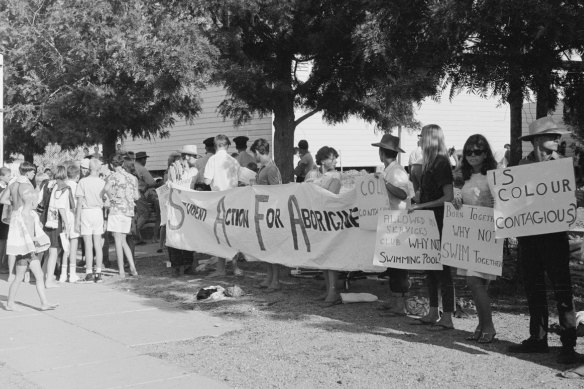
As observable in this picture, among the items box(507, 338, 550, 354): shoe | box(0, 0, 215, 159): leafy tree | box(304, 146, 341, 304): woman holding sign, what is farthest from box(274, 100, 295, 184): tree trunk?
box(507, 338, 550, 354): shoe

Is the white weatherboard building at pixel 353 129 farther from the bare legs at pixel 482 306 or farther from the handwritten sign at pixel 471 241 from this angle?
the bare legs at pixel 482 306

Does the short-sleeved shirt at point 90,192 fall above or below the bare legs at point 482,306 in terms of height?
above

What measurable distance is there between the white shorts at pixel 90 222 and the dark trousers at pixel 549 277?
6.98 metres

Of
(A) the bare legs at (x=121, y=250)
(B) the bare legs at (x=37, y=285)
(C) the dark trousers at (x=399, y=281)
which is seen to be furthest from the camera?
(A) the bare legs at (x=121, y=250)

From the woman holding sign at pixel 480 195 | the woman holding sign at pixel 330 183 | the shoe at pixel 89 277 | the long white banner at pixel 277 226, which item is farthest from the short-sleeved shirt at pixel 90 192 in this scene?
the woman holding sign at pixel 480 195

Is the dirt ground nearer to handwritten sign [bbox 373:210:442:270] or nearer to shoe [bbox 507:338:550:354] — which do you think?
shoe [bbox 507:338:550:354]

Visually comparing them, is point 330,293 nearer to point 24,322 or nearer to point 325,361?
point 325,361

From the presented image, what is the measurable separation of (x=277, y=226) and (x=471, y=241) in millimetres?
3614

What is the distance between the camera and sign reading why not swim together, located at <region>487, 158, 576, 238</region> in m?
6.18

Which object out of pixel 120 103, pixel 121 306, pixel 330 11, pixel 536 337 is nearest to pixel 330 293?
pixel 121 306

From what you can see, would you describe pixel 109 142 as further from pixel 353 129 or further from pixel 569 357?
pixel 569 357

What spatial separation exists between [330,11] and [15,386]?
929cm

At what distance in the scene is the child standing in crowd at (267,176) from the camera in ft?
33.8

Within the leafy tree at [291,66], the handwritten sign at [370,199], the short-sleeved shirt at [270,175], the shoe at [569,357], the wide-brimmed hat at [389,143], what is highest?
the leafy tree at [291,66]
